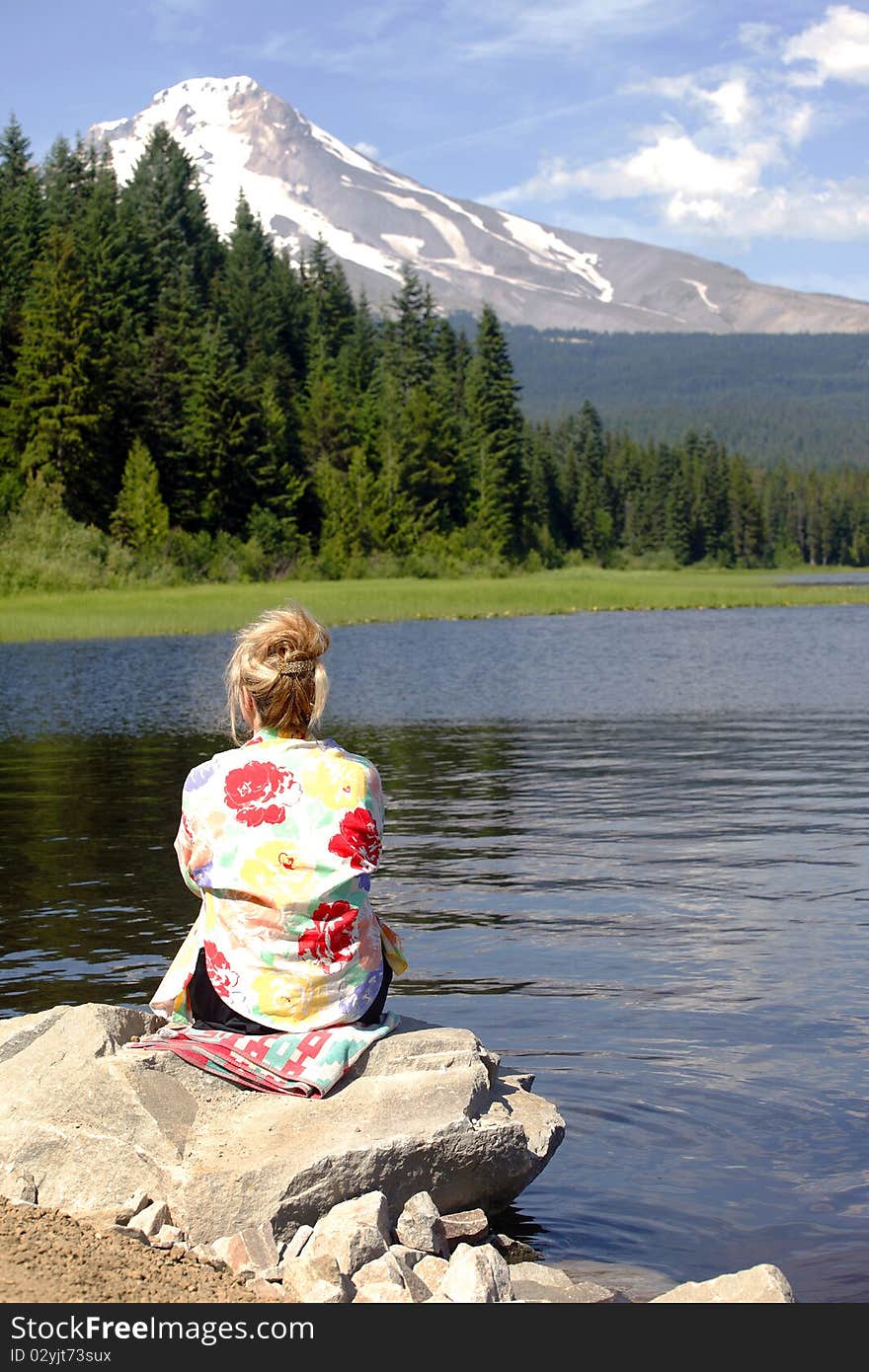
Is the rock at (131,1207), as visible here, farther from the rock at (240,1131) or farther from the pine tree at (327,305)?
the pine tree at (327,305)

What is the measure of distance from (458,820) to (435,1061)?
10.4m

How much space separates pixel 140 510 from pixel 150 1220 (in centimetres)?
7289

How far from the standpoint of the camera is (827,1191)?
274 inches

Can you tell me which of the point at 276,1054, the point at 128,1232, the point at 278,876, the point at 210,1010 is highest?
the point at 278,876

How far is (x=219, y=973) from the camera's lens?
639cm

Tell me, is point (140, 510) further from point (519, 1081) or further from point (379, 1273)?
point (379, 1273)

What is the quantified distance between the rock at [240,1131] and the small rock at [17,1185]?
0.08 ft

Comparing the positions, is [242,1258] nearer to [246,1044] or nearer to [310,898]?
[246,1044]

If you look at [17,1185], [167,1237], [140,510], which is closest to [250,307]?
[140,510]

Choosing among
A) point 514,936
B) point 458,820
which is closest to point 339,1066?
point 514,936

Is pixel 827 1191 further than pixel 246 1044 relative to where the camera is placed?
Yes

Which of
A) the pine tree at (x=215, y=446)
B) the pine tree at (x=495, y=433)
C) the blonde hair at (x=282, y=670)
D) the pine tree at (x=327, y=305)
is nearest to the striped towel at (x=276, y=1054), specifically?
the blonde hair at (x=282, y=670)

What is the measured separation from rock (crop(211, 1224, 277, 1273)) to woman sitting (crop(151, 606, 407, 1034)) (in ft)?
2.74

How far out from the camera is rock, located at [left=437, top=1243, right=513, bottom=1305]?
526 centimetres
